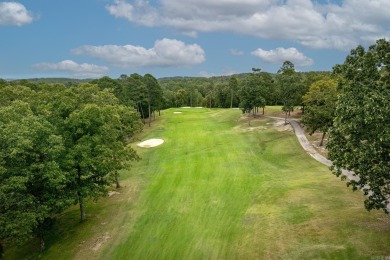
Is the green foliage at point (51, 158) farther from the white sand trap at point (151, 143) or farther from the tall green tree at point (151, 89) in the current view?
the tall green tree at point (151, 89)

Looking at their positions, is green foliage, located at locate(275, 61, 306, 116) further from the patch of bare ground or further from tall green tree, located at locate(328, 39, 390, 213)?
tall green tree, located at locate(328, 39, 390, 213)

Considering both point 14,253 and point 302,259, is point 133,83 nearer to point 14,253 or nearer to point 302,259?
point 14,253

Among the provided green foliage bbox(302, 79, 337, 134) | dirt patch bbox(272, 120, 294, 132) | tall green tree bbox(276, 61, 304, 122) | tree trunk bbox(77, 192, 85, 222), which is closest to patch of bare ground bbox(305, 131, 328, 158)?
green foliage bbox(302, 79, 337, 134)

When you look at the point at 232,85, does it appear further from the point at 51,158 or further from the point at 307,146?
the point at 51,158

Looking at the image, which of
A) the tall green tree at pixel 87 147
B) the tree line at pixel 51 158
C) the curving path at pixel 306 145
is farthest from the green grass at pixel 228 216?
the tall green tree at pixel 87 147

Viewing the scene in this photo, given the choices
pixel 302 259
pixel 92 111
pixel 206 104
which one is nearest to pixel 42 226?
pixel 92 111
